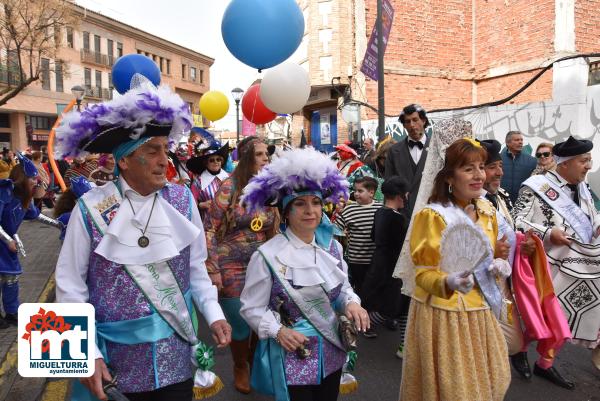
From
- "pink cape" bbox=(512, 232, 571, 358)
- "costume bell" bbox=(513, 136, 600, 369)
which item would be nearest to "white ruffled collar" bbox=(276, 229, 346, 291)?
"pink cape" bbox=(512, 232, 571, 358)

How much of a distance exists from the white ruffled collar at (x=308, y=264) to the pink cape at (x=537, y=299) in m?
1.55

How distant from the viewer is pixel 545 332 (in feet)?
11.4

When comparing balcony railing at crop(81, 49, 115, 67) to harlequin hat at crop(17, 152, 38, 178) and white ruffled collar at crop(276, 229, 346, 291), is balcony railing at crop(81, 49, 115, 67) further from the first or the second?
white ruffled collar at crop(276, 229, 346, 291)

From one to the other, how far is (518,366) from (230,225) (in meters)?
2.67

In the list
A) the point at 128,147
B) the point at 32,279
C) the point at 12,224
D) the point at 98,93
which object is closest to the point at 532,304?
the point at 128,147

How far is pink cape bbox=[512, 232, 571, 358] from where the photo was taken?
3.48 metres

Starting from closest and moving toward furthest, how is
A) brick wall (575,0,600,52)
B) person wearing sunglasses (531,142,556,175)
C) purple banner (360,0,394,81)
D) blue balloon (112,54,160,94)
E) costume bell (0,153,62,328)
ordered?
1. costume bell (0,153,62,328)
2. blue balloon (112,54,160,94)
3. person wearing sunglasses (531,142,556,175)
4. purple banner (360,0,394,81)
5. brick wall (575,0,600,52)

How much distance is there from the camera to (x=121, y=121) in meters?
2.13

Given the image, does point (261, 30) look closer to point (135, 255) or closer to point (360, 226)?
point (360, 226)

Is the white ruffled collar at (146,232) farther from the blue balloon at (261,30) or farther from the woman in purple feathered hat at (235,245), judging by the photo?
the blue balloon at (261,30)

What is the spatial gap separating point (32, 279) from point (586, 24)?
47.9ft

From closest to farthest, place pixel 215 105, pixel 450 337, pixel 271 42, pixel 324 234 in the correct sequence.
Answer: pixel 450 337 < pixel 324 234 < pixel 271 42 < pixel 215 105

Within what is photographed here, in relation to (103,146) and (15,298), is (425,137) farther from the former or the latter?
(15,298)

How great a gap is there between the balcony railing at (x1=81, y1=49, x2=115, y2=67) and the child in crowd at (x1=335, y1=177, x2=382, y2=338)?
Result: 45.5 meters
